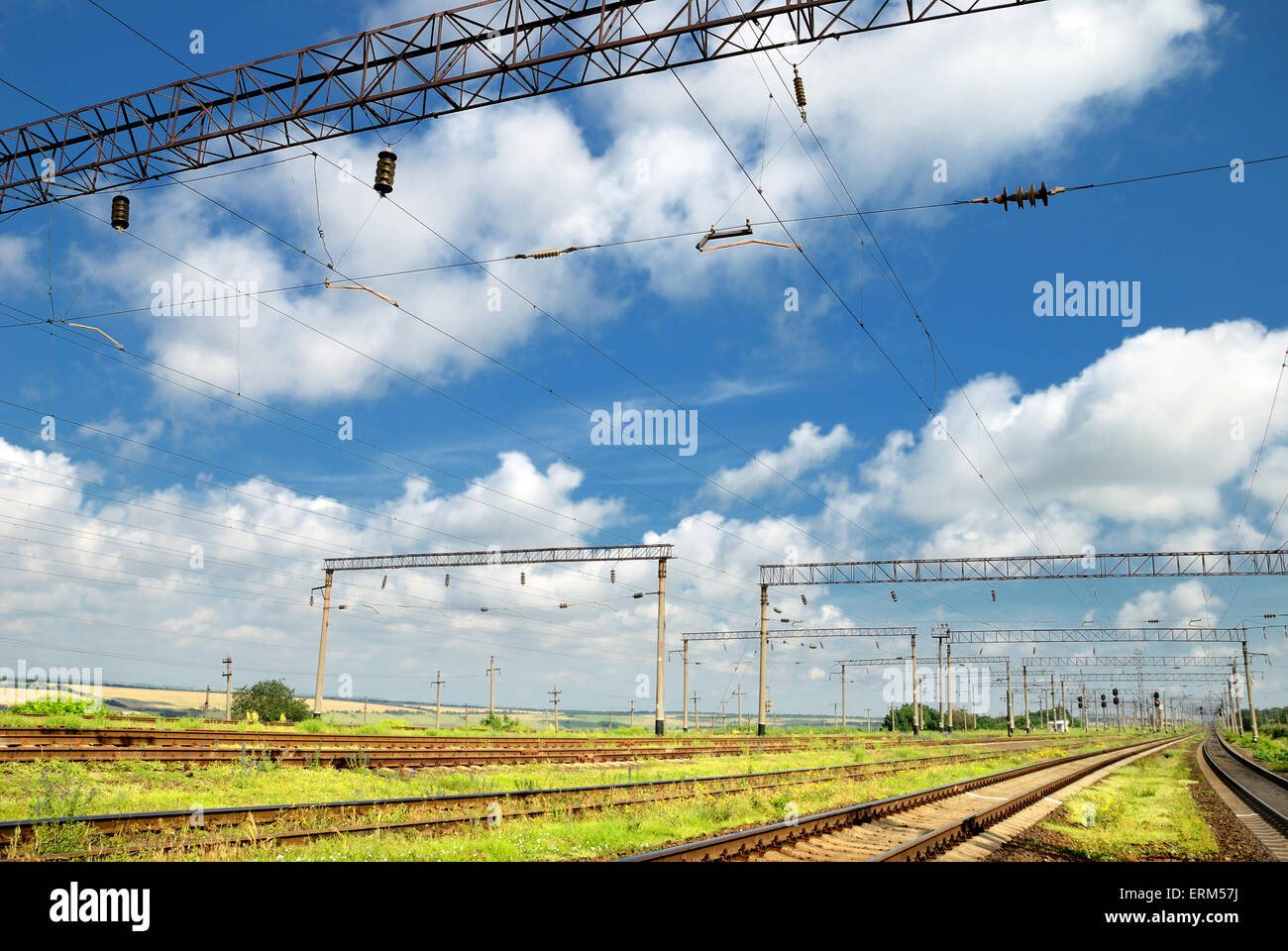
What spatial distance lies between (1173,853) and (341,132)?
60.4 feet

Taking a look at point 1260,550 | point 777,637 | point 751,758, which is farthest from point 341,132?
point 777,637

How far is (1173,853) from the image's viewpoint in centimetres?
1305

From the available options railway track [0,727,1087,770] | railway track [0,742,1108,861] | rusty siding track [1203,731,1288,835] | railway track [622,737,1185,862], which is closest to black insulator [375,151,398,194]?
railway track [0,742,1108,861]

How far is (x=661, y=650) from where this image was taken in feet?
149

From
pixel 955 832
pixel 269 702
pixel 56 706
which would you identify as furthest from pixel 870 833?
pixel 269 702

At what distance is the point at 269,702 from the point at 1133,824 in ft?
201

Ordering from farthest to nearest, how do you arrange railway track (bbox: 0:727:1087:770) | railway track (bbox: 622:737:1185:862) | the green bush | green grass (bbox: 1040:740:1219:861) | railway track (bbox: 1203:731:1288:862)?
the green bush
railway track (bbox: 0:727:1087:770)
railway track (bbox: 1203:731:1288:862)
green grass (bbox: 1040:740:1219:861)
railway track (bbox: 622:737:1185:862)

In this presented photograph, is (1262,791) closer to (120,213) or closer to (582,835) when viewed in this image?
(582,835)

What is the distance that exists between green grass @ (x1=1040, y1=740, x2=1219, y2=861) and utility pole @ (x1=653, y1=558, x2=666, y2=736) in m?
19.7

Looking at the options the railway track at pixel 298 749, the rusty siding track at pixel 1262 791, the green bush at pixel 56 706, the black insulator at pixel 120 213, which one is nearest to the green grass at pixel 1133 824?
the rusty siding track at pixel 1262 791

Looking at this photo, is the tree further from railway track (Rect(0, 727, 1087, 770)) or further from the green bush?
railway track (Rect(0, 727, 1087, 770))

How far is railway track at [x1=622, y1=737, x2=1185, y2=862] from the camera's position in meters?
10.7

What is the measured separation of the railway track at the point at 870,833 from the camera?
35.0 feet
